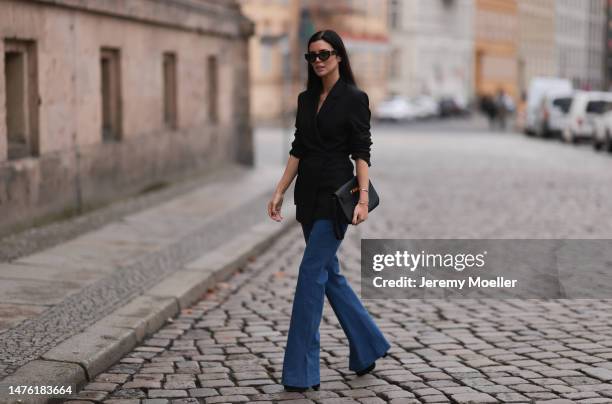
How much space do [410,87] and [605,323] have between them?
72.6 meters

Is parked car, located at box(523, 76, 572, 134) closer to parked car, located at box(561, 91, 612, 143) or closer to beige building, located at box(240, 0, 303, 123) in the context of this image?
parked car, located at box(561, 91, 612, 143)

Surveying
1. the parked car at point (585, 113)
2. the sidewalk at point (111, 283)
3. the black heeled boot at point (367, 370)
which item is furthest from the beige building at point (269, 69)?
the black heeled boot at point (367, 370)

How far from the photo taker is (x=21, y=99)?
12.8 meters

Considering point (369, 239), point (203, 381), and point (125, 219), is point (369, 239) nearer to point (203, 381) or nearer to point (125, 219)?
point (125, 219)

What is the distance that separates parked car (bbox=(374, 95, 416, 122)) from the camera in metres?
67.0

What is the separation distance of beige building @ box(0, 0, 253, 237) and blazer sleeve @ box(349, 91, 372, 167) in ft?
19.6

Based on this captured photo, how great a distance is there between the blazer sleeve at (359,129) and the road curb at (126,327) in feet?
5.97

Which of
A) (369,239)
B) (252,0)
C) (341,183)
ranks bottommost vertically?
(369,239)

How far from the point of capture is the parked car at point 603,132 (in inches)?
1359

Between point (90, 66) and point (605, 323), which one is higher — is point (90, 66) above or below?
above

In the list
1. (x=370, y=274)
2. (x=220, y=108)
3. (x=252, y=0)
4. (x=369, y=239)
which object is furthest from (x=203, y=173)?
(x=252, y=0)

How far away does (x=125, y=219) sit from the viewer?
46.6 feet

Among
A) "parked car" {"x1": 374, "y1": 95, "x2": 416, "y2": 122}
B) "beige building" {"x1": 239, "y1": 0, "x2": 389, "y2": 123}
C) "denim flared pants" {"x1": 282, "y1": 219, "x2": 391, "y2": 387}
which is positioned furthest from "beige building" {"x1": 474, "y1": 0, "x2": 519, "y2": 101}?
"denim flared pants" {"x1": 282, "y1": 219, "x2": 391, "y2": 387}

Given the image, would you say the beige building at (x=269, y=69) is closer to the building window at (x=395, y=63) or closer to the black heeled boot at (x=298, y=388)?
the building window at (x=395, y=63)
